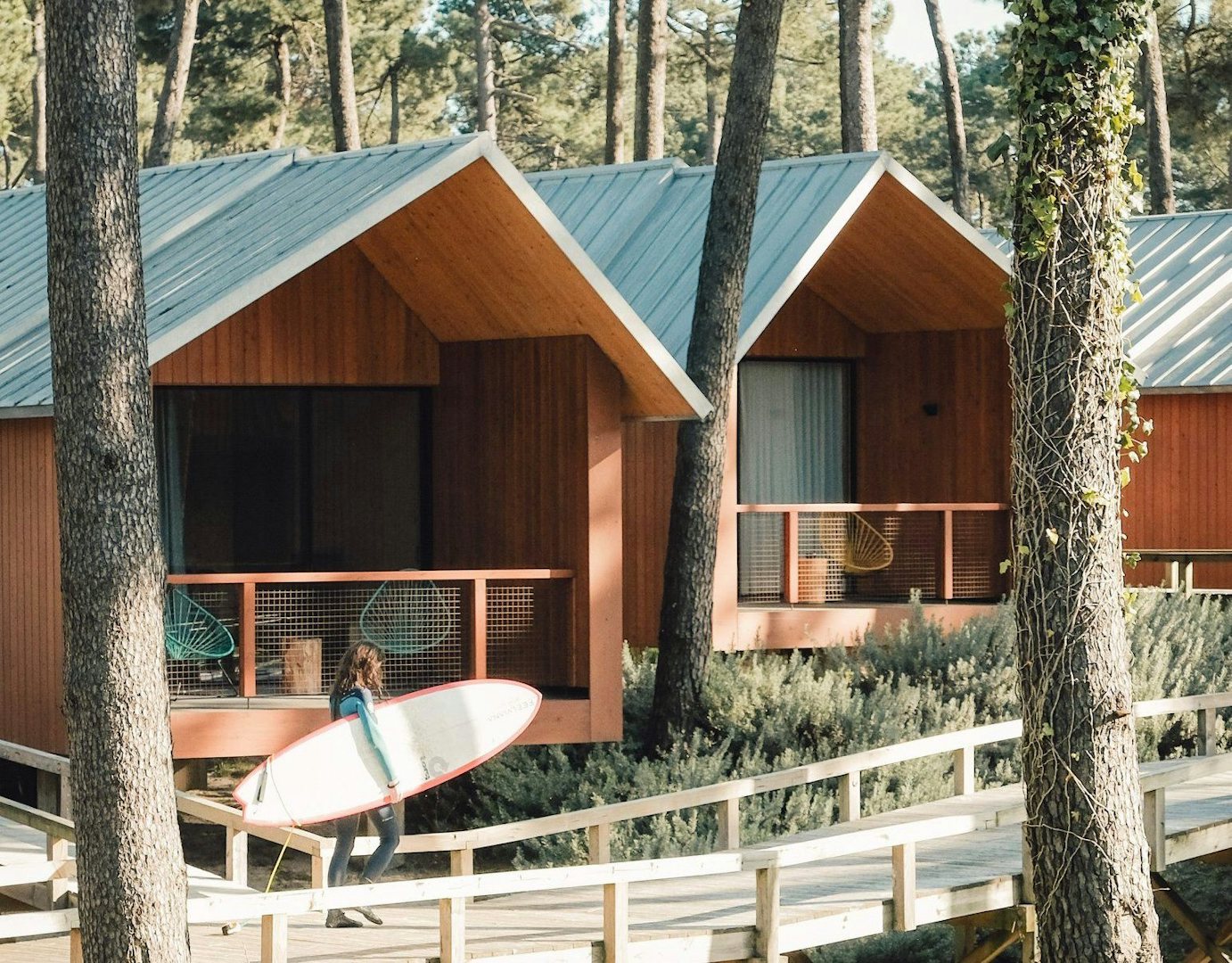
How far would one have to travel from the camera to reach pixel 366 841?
39.1ft

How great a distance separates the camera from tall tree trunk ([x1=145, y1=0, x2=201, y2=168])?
31.5m

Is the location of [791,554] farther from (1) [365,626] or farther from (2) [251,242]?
(2) [251,242]

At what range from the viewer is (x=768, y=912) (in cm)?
1044

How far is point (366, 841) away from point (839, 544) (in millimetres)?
9052

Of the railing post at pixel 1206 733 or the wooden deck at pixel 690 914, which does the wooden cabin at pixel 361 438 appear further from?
the railing post at pixel 1206 733

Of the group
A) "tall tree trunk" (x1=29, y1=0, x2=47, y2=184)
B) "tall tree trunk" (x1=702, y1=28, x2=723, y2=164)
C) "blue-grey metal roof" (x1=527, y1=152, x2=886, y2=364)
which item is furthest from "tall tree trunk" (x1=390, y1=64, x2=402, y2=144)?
"blue-grey metal roof" (x1=527, y1=152, x2=886, y2=364)

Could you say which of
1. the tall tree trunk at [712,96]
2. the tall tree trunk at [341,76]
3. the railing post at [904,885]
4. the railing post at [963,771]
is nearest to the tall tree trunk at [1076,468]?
the railing post at [904,885]

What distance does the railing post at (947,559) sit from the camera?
19.9 metres

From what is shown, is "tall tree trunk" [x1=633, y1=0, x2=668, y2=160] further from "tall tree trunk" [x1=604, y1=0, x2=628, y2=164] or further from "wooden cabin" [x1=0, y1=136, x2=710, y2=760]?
→ "wooden cabin" [x1=0, y1=136, x2=710, y2=760]

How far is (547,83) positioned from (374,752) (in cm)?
3576

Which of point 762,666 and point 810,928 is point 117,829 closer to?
point 810,928

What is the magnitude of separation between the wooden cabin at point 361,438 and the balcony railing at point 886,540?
10.5 ft

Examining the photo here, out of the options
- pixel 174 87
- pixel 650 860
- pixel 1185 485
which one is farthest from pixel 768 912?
pixel 174 87

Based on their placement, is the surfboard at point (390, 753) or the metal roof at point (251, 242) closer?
the surfboard at point (390, 753)
